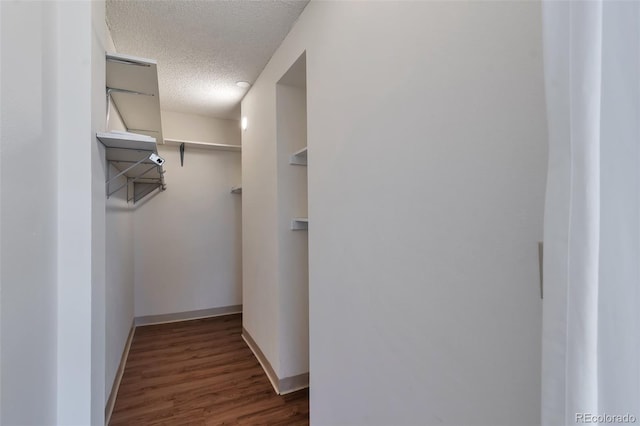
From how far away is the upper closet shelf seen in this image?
4.92 ft

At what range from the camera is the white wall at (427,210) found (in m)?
0.71

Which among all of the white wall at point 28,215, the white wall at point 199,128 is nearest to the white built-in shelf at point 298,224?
the white wall at point 28,215

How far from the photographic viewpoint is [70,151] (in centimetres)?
109

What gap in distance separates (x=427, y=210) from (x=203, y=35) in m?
1.97

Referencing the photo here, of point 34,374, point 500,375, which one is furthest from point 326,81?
point 34,374

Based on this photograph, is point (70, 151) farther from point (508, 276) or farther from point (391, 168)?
point (508, 276)

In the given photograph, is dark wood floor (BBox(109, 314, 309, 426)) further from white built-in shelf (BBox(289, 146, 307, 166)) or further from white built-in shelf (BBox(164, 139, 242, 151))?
white built-in shelf (BBox(164, 139, 242, 151))

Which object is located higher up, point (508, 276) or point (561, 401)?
point (508, 276)

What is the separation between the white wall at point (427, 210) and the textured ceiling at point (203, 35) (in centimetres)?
38

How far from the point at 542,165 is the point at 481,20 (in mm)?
434

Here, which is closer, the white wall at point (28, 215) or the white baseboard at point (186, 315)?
the white wall at point (28, 215)

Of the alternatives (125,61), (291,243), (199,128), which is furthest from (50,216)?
(199,128)

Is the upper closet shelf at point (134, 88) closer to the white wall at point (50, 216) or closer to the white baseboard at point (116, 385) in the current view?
the white wall at point (50, 216)

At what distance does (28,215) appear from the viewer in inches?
32.4
